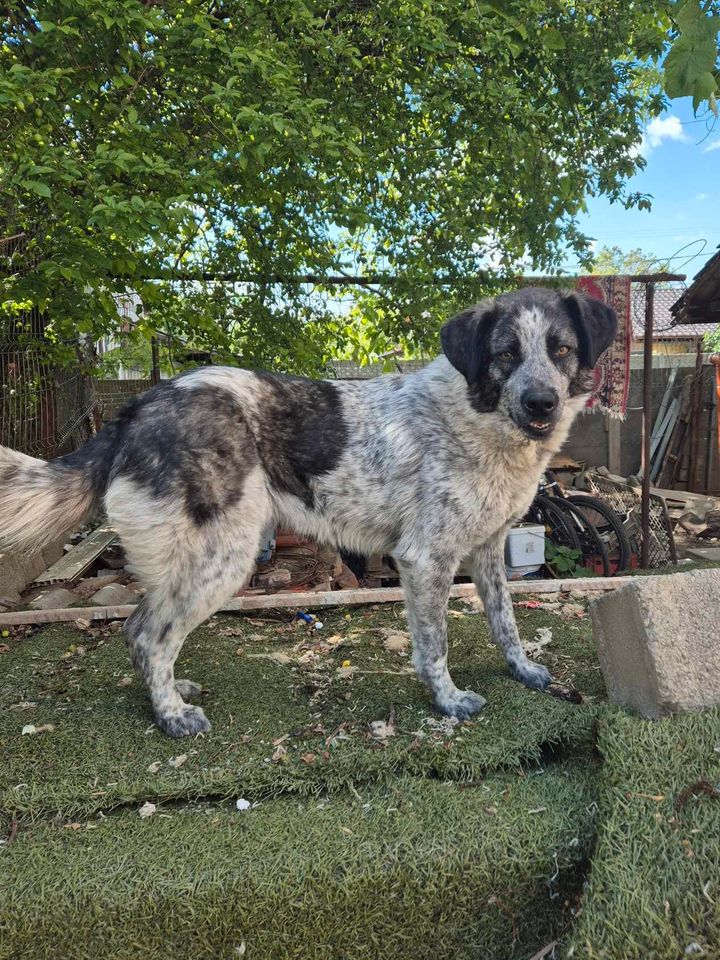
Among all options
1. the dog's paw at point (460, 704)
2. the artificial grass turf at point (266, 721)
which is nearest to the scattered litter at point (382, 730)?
the artificial grass turf at point (266, 721)

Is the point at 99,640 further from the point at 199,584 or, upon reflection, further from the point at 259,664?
the point at 199,584

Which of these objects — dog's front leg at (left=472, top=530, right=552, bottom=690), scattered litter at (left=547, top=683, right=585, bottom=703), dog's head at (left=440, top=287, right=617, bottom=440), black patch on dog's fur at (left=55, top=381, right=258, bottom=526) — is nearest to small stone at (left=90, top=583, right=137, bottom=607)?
black patch on dog's fur at (left=55, top=381, right=258, bottom=526)

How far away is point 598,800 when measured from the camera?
2.12 meters

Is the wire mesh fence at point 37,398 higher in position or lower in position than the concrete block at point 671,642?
Answer: higher

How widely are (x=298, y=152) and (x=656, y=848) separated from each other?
3.49 metres

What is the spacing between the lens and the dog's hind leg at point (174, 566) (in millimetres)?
2520

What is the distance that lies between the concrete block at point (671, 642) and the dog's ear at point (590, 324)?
0.92 meters

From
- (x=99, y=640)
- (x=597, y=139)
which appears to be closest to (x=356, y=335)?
(x=597, y=139)

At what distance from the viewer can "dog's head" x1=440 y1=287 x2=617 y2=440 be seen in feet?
8.29

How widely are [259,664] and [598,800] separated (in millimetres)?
1750

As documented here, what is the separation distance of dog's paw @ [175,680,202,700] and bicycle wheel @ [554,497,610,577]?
469cm

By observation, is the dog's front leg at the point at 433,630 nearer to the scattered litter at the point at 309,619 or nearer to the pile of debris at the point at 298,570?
the scattered litter at the point at 309,619

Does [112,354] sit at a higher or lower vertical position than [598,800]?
higher

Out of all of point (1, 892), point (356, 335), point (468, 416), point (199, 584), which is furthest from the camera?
point (356, 335)
